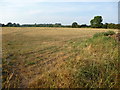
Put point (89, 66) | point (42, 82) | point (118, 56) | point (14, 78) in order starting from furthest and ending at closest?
point (118, 56)
point (89, 66)
point (14, 78)
point (42, 82)

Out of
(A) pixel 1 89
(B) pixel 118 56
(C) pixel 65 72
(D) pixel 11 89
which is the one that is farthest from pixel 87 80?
(B) pixel 118 56

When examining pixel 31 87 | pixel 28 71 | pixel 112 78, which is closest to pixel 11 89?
pixel 31 87

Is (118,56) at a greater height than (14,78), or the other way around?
(118,56)

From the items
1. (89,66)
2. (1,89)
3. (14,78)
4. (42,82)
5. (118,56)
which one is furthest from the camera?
(118,56)

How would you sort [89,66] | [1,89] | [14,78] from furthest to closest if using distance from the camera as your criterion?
[89,66] → [14,78] → [1,89]

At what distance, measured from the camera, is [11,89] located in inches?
127

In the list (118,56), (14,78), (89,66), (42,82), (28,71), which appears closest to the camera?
(42,82)

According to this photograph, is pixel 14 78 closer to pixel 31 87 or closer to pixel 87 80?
pixel 31 87

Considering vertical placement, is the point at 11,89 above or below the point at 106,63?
below

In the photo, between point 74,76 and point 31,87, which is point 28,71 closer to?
point 31,87

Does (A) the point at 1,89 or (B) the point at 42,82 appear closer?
(A) the point at 1,89

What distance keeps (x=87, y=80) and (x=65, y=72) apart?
595 mm

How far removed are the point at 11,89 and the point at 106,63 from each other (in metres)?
2.88

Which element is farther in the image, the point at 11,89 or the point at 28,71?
the point at 28,71
